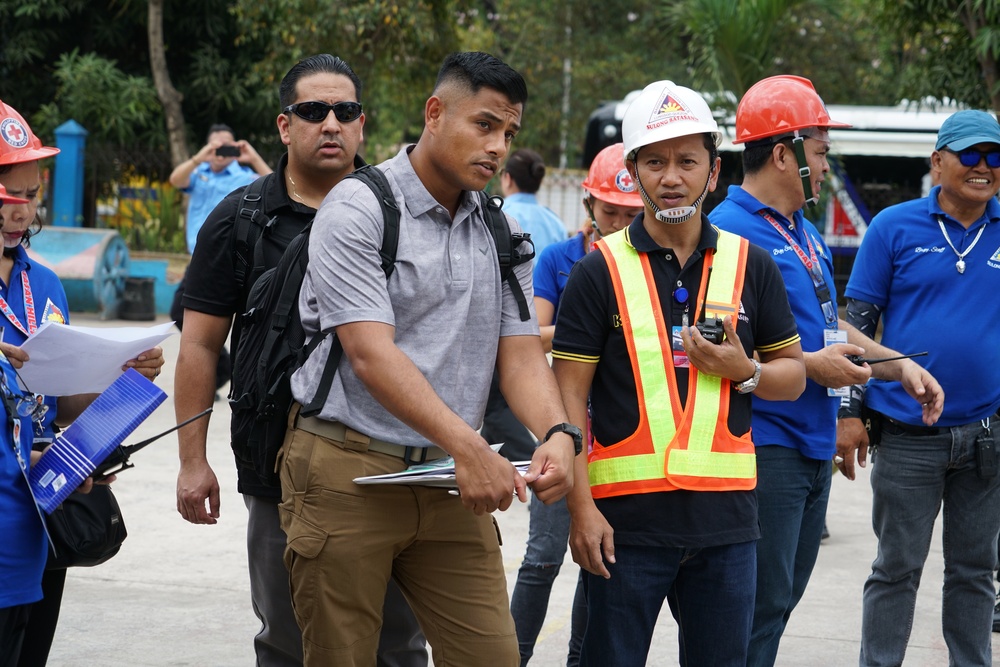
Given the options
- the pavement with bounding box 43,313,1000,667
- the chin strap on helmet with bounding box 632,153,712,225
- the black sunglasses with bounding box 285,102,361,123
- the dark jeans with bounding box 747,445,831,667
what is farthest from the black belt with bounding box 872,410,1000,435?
the black sunglasses with bounding box 285,102,361,123

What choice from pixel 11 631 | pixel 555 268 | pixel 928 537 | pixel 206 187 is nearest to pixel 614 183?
pixel 555 268

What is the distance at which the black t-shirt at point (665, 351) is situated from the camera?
3.13m

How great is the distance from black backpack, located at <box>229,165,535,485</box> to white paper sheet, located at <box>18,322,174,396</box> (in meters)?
0.25

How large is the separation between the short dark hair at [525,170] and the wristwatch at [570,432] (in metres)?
4.32

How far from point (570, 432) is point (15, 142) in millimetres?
1750

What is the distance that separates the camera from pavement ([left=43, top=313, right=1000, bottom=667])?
5.05 meters

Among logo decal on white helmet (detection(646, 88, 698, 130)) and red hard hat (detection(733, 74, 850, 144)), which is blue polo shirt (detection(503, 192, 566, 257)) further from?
logo decal on white helmet (detection(646, 88, 698, 130))

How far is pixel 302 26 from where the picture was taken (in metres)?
17.8

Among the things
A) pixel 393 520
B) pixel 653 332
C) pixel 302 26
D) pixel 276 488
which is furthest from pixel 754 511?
pixel 302 26

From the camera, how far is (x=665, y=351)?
3.18 metres

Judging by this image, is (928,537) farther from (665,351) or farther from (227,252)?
(227,252)

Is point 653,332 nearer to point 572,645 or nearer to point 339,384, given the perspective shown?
point 339,384

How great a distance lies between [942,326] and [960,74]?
819 cm

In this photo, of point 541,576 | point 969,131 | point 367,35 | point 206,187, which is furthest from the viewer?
point 367,35
